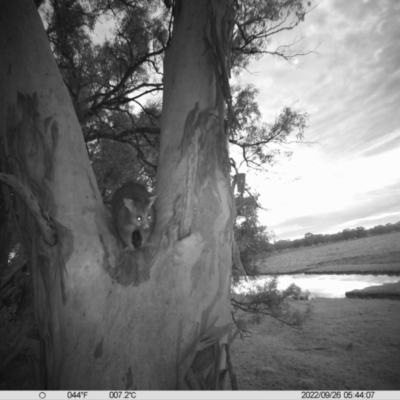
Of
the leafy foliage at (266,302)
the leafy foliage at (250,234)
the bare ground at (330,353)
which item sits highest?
the leafy foliage at (250,234)

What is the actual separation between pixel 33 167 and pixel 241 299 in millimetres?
4574

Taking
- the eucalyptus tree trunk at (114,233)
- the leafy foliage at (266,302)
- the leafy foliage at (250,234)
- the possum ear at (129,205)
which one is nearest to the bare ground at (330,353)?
the leafy foliage at (266,302)

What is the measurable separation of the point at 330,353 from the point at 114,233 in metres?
6.30

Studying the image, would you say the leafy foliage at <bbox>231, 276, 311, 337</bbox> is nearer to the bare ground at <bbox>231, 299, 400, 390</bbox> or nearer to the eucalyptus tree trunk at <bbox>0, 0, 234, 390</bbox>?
the bare ground at <bbox>231, 299, 400, 390</bbox>

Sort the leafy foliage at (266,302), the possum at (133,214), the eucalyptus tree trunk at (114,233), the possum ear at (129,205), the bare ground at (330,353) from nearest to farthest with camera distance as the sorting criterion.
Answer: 1. the eucalyptus tree trunk at (114,233)
2. the possum at (133,214)
3. the possum ear at (129,205)
4. the bare ground at (330,353)
5. the leafy foliage at (266,302)

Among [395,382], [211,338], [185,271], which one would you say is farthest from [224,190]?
[395,382]

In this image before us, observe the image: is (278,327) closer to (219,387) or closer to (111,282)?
(219,387)

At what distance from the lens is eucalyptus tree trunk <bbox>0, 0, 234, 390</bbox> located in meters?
0.98

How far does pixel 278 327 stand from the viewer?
697 centimetres

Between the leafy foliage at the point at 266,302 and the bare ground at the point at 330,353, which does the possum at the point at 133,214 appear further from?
the bare ground at the point at 330,353

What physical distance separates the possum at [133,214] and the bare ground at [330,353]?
Answer: 4184mm

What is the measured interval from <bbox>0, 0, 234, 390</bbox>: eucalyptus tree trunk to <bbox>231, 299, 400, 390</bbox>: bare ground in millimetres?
4111

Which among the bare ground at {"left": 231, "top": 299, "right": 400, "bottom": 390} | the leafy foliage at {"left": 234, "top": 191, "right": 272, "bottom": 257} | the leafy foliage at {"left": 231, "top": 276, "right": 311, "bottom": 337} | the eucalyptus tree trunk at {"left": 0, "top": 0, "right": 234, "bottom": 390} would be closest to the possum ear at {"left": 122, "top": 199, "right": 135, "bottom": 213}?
the eucalyptus tree trunk at {"left": 0, "top": 0, "right": 234, "bottom": 390}

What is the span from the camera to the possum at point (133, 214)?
1.28 m
